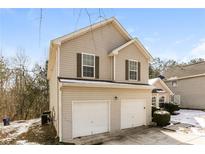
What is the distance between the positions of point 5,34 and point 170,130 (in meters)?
9.25

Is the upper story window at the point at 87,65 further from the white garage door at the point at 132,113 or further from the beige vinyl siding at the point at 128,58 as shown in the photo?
the white garage door at the point at 132,113

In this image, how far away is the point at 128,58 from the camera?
10.7 m

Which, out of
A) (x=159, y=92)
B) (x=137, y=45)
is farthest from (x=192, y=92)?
(x=137, y=45)

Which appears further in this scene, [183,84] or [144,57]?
[183,84]

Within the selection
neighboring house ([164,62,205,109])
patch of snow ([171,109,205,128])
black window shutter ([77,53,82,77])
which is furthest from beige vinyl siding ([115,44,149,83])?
neighboring house ([164,62,205,109])

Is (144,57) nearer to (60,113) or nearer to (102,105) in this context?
(102,105)

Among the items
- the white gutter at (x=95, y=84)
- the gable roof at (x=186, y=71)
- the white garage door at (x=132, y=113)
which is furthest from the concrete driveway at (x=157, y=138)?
the gable roof at (x=186, y=71)

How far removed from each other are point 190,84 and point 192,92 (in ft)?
2.90

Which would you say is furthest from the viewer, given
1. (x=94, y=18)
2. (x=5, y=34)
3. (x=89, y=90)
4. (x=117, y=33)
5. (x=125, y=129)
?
(x=117, y=33)

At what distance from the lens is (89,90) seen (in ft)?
28.4

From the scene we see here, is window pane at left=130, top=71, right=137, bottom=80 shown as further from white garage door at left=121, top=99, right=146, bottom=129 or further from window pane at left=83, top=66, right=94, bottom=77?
window pane at left=83, top=66, right=94, bottom=77

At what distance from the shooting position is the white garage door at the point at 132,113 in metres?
9.94
